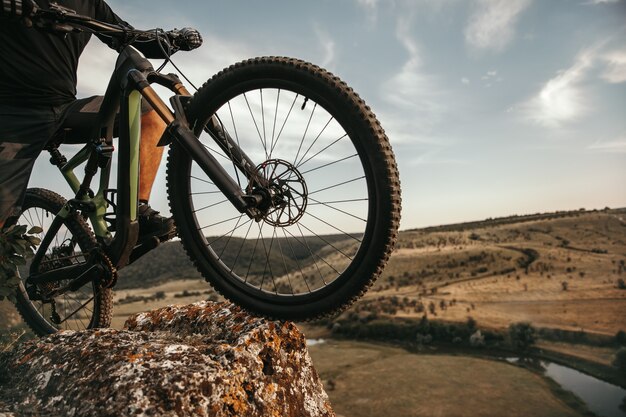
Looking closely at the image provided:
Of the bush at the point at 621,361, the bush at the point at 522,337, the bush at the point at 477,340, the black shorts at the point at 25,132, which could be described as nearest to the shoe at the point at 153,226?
the black shorts at the point at 25,132

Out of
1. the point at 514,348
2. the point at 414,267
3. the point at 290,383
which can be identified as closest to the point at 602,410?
the point at 514,348

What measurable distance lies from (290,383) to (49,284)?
3.55 meters

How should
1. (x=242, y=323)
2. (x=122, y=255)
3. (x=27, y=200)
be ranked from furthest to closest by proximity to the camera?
(x=27, y=200), (x=122, y=255), (x=242, y=323)

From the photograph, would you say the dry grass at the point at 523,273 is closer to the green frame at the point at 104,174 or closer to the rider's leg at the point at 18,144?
the green frame at the point at 104,174

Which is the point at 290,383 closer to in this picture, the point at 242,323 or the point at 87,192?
the point at 242,323

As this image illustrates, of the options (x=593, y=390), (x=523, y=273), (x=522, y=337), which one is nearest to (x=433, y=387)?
(x=593, y=390)

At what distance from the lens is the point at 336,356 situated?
251 feet

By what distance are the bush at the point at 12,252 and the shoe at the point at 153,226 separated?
1.07m

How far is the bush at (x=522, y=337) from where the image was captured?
73750 millimetres

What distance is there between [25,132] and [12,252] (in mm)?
1173

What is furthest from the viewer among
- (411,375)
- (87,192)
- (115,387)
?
(411,375)

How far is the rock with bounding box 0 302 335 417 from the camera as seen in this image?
Answer: 2.21m

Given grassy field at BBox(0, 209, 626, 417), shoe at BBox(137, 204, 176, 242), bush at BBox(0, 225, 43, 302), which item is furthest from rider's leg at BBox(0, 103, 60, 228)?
grassy field at BBox(0, 209, 626, 417)

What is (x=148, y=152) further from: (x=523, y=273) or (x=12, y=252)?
(x=523, y=273)
